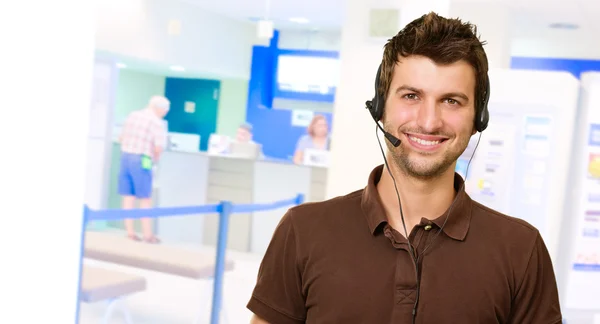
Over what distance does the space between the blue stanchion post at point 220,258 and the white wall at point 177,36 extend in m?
3.98

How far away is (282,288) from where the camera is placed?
121 centimetres

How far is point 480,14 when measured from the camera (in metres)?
7.13

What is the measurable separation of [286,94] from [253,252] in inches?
182

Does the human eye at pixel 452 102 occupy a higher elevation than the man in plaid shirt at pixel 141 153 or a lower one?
higher

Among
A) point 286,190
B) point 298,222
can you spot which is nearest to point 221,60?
point 286,190

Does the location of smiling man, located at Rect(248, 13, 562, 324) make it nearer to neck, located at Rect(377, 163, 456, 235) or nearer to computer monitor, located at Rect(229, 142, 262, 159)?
neck, located at Rect(377, 163, 456, 235)

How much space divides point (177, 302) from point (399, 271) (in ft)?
13.9

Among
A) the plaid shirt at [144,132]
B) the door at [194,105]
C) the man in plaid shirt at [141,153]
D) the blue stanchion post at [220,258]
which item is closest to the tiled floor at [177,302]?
the blue stanchion post at [220,258]

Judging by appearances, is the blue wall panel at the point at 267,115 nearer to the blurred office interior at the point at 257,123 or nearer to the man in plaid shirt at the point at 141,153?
the blurred office interior at the point at 257,123

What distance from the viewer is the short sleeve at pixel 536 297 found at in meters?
1.14

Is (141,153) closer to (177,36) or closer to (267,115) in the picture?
(177,36)

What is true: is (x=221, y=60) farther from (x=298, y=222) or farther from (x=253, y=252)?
(x=298, y=222)

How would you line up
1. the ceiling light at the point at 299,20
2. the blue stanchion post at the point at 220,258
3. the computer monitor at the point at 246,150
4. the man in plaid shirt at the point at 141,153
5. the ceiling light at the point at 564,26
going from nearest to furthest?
the blue stanchion post at the point at 220,258, the man in plaid shirt at the point at 141,153, the computer monitor at the point at 246,150, the ceiling light at the point at 564,26, the ceiling light at the point at 299,20

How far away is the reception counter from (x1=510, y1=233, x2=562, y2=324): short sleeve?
18.3 feet
